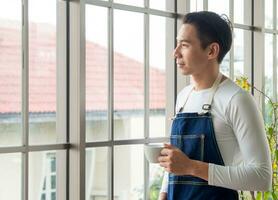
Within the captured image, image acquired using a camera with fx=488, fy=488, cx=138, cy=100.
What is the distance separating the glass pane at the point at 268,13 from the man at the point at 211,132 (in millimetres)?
2410

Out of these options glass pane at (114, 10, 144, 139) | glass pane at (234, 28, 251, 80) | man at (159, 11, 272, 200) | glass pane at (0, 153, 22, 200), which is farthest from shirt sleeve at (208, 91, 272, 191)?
glass pane at (234, 28, 251, 80)

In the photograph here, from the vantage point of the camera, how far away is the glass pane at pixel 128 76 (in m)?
2.78

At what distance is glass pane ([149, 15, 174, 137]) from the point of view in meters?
3.00

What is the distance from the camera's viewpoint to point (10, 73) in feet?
7.45

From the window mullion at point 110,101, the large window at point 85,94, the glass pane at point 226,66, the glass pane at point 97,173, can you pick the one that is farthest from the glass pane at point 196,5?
the glass pane at point 97,173

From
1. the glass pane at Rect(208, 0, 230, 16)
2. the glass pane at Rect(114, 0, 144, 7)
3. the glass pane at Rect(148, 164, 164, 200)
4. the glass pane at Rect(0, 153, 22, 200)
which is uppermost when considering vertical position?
the glass pane at Rect(208, 0, 230, 16)

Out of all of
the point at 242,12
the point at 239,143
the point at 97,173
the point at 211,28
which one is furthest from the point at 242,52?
the point at 239,143

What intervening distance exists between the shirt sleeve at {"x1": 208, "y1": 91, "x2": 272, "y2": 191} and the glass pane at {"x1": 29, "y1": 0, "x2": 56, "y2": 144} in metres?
0.98

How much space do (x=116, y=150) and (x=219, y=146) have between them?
3.25 feet

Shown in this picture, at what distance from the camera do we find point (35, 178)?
2393 millimetres

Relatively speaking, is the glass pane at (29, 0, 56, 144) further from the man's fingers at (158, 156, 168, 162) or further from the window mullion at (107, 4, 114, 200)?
the man's fingers at (158, 156, 168, 162)

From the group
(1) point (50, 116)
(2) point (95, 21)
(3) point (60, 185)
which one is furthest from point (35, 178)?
(2) point (95, 21)

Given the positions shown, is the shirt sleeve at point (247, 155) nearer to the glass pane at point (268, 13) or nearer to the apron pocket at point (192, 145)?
the apron pocket at point (192, 145)

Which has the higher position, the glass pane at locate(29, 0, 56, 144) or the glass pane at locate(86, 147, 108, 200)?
the glass pane at locate(29, 0, 56, 144)
